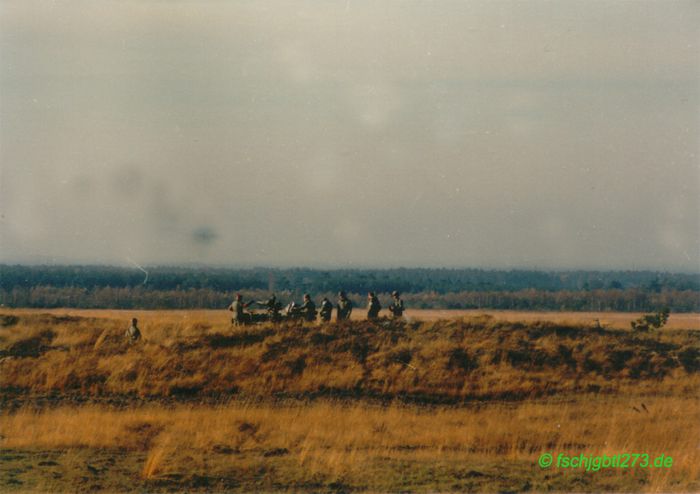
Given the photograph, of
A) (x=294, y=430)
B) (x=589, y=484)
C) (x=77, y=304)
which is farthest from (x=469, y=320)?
(x=77, y=304)

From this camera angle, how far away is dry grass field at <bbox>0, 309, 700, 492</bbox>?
47.2 feet

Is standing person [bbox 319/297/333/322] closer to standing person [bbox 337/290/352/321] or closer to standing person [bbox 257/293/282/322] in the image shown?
standing person [bbox 337/290/352/321]

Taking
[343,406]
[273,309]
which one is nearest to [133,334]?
[273,309]

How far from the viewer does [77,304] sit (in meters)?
84.8

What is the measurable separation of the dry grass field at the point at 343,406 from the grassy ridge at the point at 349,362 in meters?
0.08

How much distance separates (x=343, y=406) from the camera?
856 inches

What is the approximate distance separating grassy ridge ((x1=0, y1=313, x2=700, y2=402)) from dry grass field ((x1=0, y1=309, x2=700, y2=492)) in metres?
0.08

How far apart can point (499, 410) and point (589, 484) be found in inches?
306

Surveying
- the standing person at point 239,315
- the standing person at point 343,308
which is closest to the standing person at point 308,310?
the standing person at point 343,308

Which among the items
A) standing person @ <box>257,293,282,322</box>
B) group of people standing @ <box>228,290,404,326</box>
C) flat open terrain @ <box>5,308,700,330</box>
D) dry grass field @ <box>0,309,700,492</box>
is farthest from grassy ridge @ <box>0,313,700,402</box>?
flat open terrain @ <box>5,308,700,330</box>

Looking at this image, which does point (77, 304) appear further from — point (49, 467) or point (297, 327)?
point (49, 467)

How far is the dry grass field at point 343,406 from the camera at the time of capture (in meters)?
14.4

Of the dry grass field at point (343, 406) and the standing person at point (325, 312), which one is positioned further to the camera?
the standing person at point (325, 312)

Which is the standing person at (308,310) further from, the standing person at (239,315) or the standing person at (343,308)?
the standing person at (239,315)
